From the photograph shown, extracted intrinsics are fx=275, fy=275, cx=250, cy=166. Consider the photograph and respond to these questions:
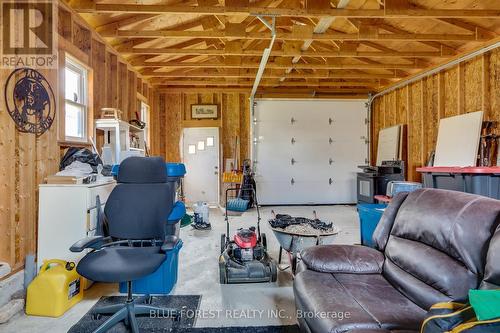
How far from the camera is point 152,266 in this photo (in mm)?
1734

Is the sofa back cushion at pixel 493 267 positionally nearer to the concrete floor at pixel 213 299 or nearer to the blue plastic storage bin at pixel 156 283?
the concrete floor at pixel 213 299

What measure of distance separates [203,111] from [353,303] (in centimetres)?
625

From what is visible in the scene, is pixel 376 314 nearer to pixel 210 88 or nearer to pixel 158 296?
pixel 158 296

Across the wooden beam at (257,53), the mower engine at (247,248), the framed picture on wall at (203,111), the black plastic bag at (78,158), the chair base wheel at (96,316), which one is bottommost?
the chair base wheel at (96,316)

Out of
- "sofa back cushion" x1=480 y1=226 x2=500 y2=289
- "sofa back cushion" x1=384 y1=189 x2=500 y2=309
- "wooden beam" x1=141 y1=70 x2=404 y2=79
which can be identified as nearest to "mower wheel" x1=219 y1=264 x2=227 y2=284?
"sofa back cushion" x1=384 y1=189 x2=500 y2=309

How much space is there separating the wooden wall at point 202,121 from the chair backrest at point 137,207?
16.1 feet

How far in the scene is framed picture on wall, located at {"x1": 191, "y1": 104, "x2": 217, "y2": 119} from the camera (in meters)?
7.05

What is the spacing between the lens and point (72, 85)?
3.55m

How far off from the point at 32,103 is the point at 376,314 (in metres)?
3.27

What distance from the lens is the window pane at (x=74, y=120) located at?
3.42 meters

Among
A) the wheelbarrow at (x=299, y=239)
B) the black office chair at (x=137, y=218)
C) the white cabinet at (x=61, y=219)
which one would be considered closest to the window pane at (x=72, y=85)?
the white cabinet at (x=61, y=219)

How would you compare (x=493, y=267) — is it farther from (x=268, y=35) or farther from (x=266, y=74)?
(x=266, y=74)

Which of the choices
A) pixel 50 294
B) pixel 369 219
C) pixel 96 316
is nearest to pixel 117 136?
pixel 50 294

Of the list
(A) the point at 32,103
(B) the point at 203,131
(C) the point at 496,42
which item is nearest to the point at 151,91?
(B) the point at 203,131
